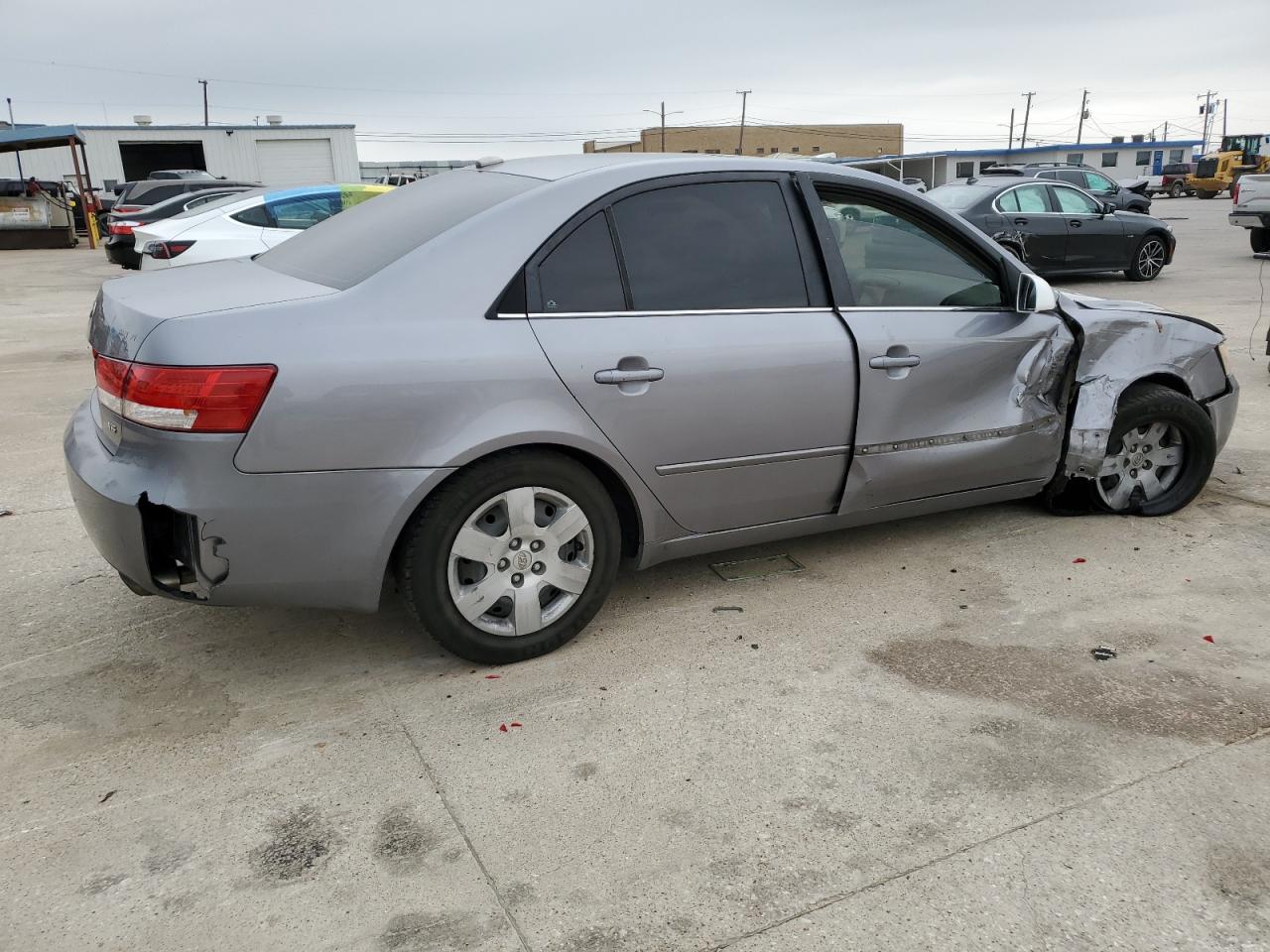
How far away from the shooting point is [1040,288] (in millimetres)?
4141

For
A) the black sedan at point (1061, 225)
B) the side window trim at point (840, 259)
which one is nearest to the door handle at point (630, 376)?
the side window trim at point (840, 259)

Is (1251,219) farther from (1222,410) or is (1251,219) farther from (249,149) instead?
(249,149)

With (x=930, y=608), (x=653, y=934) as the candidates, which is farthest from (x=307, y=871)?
(x=930, y=608)

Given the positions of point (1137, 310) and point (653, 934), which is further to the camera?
point (1137, 310)

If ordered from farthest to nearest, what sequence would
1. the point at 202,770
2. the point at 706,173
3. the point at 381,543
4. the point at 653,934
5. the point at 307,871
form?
the point at 706,173, the point at 381,543, the point at 202,770, the point at 307,871, the point at 653,934

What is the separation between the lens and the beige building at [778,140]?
76.9 meters

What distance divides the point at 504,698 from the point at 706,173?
1941 millimetres

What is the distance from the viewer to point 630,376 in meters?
3.32

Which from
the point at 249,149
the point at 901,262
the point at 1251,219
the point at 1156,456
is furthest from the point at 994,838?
the point at 249,149

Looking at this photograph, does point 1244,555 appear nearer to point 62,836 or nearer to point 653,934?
point 653,934

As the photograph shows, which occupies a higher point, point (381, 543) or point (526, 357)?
point (526, 357)

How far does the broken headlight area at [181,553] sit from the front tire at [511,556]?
21.2 inches

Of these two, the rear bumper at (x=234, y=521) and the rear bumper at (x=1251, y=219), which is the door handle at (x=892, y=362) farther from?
the rear bumper at (x=1251, y=219)

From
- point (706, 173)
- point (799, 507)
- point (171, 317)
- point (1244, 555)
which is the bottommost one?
point (1244, 555)
